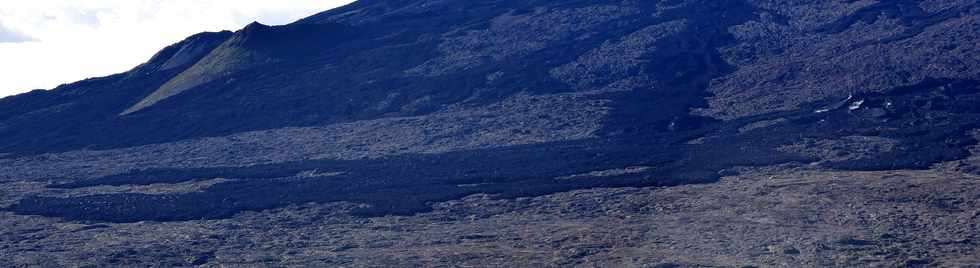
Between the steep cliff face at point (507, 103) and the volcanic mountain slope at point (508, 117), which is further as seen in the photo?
the steep cliff face at point (507, 103)

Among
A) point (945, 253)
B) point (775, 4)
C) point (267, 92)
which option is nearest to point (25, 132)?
point (267, 92)

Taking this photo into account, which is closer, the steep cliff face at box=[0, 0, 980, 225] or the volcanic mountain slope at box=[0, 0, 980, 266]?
the volcanic mountain slope at box=[0, 0, 980, 266]

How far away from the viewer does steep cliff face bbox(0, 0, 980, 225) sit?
2909 cm

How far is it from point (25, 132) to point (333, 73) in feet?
40.1

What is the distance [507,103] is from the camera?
1578 inches

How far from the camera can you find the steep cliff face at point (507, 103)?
95.5 ft

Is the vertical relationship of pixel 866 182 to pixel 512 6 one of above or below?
below

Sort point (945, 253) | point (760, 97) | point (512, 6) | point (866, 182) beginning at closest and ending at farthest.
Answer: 1. point (945, 253)
2. point (866, 182)
3. point (760, 97)
4. point (512, 6)

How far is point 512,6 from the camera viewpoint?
55.9m

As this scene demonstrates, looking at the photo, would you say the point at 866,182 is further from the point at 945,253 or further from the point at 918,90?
the point at 918,90

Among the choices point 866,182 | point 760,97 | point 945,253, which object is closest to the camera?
point 945,253

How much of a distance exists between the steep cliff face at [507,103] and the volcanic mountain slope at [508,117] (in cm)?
13

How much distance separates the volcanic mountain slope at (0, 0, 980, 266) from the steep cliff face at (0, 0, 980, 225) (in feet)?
0.43

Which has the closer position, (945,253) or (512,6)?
(945,253)
